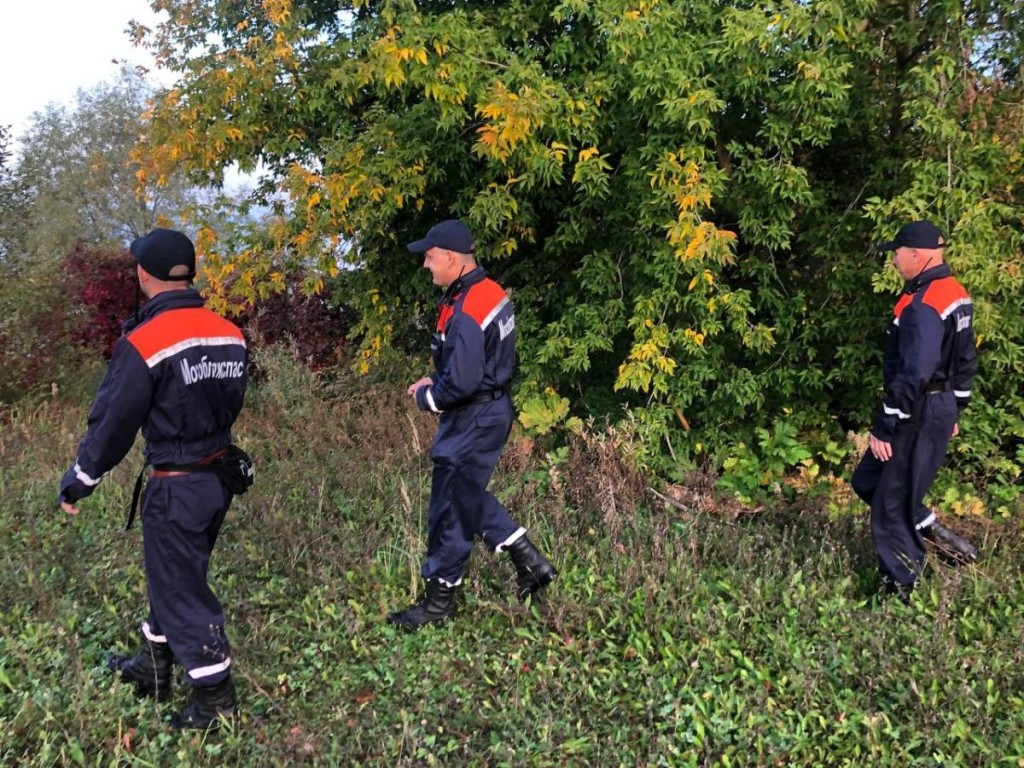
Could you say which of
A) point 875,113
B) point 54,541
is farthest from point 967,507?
point 54,541

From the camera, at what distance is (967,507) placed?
16.7ft

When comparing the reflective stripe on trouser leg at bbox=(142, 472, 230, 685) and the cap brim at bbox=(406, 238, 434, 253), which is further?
the cap brim at bbox=(406, 238, 434, 253)

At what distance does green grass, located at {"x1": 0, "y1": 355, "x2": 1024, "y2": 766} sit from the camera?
2.98m

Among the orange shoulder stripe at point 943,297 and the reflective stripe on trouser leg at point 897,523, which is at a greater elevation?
the orange shoulder stripe at point 943,297

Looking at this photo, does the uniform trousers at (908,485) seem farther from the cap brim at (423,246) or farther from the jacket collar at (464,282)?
the cap brim at (423,246)

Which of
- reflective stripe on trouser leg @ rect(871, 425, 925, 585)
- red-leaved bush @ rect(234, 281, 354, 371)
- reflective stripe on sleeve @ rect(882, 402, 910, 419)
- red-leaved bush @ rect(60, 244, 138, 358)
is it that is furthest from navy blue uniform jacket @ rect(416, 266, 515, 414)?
red-leaved bush @ rect(60, 244, 138, 358)

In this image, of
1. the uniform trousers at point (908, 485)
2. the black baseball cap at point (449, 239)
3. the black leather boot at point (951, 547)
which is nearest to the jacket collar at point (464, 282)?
the black baseball cap at point (449, 239)

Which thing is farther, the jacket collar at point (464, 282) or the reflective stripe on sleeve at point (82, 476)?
the jacket collar at point (464, 282)

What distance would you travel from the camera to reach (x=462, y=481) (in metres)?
3.75

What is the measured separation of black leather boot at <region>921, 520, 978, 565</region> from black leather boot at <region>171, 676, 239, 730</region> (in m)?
3.68

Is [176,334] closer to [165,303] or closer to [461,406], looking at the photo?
[165,303]

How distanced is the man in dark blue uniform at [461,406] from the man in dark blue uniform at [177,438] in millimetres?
957

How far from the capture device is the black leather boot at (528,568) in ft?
12.9

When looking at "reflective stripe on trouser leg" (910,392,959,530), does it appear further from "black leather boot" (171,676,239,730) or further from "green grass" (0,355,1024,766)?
"black leather boot" (171,676,239,730)
